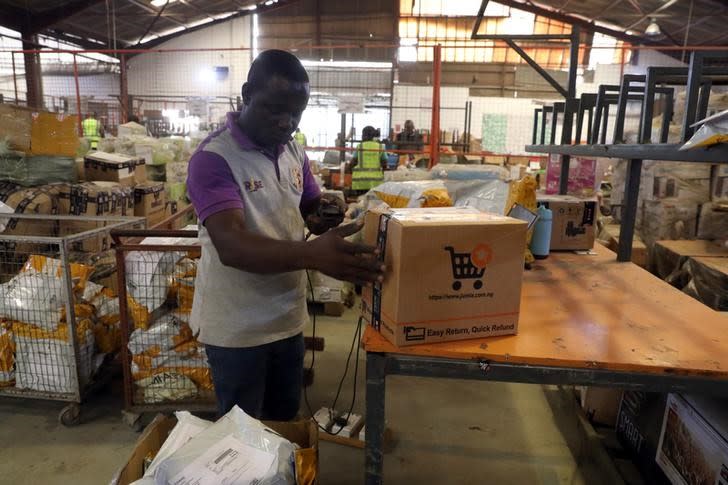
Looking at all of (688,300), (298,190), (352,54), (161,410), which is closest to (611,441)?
(688,300)

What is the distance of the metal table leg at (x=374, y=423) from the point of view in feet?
3.90

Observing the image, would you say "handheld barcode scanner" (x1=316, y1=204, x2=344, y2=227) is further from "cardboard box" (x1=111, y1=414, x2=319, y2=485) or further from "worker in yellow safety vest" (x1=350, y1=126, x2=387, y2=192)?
"worker in yellow safety vest" (x1=350, y1=126, x2=387, y2=192)

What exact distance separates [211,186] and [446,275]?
611 millimetres

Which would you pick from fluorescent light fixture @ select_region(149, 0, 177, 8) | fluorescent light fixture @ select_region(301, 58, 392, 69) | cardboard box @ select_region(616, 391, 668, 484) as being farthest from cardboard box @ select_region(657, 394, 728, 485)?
fluorescent light fixture @ select_region(149, 0, 177, 8)

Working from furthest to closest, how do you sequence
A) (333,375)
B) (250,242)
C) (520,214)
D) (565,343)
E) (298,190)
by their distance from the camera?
(333,375) → (520,214) → (298,190) → (565,343) → (250,242)

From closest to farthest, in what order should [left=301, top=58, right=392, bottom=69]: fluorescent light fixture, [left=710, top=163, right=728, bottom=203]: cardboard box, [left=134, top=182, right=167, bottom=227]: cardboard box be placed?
[left=134, top=182, right=167, bottom=227]: cardboard box
[left=710, top=163, right=728, bottom=203]: cardboard box
[left=301, top=58, right=392, bottom=69]: fluorescent light fixture

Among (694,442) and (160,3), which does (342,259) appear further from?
(160,3)

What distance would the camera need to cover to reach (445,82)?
13.5 metres

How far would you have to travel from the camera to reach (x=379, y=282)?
117 cm

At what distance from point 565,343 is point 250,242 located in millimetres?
835

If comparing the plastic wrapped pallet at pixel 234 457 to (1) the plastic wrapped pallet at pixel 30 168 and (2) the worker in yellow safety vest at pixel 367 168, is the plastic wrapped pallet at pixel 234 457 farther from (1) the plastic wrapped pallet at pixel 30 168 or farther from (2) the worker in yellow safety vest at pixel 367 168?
(2) the worker in yellow safety vest at pixel 367 168

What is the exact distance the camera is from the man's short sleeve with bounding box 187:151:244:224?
1146 millimetres

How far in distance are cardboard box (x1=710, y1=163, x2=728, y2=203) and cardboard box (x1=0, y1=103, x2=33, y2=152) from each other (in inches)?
228

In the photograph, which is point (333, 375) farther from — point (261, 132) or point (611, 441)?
point (261, 132)
